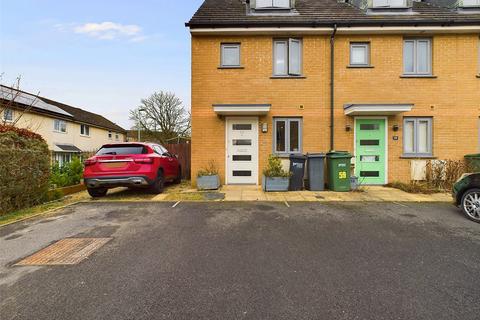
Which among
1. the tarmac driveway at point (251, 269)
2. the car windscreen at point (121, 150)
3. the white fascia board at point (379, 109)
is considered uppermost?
the white fascia board at point (379, 109)

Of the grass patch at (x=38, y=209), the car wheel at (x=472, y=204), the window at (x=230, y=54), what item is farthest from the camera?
the window at (x=230, y=54)

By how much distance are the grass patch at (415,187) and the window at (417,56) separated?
418cm

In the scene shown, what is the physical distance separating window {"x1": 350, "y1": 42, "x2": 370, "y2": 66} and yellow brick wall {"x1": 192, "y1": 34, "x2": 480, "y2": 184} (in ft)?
0.65

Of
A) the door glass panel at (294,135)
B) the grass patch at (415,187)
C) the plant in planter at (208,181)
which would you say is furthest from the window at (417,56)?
the plant in planter at (208,181)

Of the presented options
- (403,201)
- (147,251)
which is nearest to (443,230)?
(403,201)

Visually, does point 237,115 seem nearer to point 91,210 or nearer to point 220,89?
point 220,89

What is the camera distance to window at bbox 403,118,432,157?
8.84 m

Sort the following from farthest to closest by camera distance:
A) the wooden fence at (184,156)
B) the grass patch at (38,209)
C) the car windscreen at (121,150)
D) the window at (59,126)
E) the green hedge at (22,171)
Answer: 1. the window at (59,126)
2. the wooden fence at (184,156)
3. the car windscreen at (121,150)
4. the green hedge at (22,171)
5. the grass patch at (38,209)

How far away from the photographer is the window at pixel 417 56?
8953 millimetres

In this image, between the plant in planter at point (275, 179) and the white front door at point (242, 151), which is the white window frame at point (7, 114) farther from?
the plant in planter at point (275, 179)

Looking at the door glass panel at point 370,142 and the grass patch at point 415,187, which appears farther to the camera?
the door glass panel at point 370,142

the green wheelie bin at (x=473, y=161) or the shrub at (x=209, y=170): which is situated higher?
the green wheelie bin at (x=473, y=161)

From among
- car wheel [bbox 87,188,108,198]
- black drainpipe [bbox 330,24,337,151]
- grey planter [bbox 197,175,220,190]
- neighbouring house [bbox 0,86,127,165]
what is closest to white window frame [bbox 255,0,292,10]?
black drainpipe [bbox 330,24,337,151]

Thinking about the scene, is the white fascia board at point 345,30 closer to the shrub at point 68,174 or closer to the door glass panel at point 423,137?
the door glass panel at point 423,137
